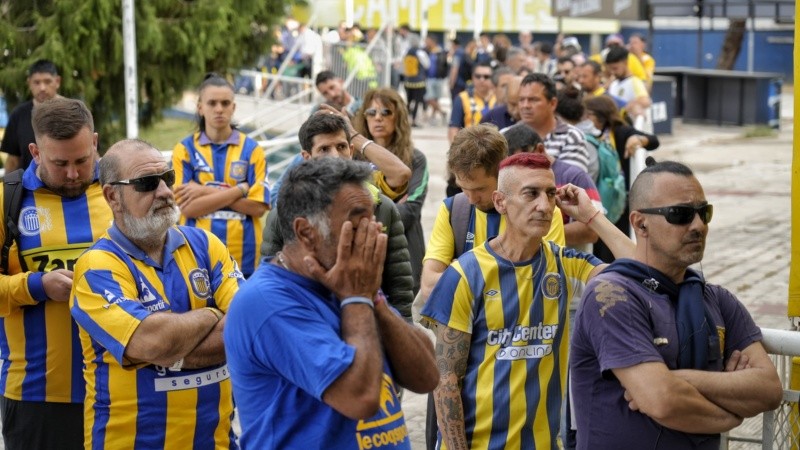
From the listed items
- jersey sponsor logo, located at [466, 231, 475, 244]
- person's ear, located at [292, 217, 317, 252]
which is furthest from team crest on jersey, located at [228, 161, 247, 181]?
person's ear, located at [292, 217, 317, 252]

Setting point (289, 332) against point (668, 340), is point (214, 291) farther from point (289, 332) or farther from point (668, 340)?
point (668, 340)

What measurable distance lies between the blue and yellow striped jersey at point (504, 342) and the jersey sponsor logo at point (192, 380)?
828 millimetres

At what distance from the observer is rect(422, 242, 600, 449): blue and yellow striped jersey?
4.45 meters

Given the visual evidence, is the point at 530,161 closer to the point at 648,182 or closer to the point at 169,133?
the point at 648,182

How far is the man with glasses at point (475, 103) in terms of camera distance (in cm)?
1167

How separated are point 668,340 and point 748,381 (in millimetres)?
304

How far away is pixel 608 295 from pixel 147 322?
63.0 inches

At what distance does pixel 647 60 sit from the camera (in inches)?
817

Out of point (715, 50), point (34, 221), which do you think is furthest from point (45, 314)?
point (715, 50)

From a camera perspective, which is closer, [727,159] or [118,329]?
[118,329]

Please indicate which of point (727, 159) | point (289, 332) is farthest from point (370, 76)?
point (289, 332)

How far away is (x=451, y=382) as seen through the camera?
4.45m

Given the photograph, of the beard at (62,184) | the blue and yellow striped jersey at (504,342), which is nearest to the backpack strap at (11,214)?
the beard at (62,184)

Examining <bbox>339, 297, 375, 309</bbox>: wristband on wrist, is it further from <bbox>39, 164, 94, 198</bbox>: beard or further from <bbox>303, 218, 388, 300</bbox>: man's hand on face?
<bbox>39, 164, 94, 198</bbox>: beard
